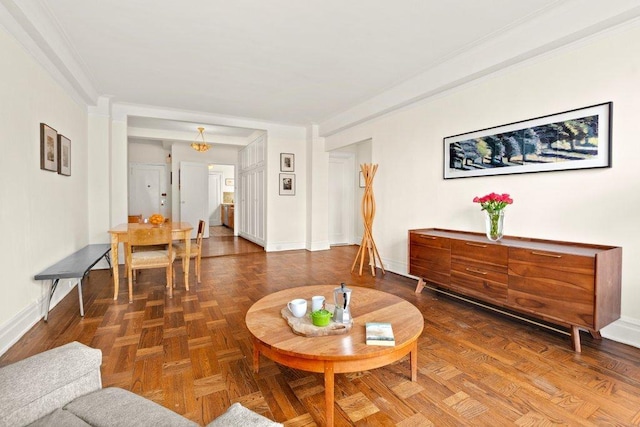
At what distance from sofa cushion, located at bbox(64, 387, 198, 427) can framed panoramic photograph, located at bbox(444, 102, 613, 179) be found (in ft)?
10.6

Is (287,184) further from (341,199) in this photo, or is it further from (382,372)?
(382,372)

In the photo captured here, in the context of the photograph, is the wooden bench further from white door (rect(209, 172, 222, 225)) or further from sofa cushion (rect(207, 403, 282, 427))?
white door (rect(209, 172, 222, 225))

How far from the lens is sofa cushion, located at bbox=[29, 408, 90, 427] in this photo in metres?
0.90

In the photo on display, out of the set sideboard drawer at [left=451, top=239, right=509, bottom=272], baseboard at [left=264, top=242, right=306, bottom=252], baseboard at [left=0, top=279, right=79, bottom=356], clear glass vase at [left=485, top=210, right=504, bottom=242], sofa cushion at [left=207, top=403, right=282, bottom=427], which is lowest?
baseboard at [left=0, top=279, right=79, bottom=356]

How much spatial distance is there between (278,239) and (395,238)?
2756 mm

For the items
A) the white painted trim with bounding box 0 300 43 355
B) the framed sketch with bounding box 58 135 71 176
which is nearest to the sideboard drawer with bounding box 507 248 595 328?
the white painted trim with bounding box 0 300 43 355

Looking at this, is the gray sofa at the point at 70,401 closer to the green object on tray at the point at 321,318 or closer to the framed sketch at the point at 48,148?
the green object on tray at the point at 321,318

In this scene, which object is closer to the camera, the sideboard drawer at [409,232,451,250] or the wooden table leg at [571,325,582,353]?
the wooden table leg at [571,325,582,353]

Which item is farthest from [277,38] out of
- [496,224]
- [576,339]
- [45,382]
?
[576,339]

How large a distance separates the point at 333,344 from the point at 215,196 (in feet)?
36.1

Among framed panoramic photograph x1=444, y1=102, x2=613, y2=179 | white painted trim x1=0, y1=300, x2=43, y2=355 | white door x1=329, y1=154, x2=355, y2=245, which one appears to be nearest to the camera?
white painted trim x1=0, y1=300, x2=43, y2=355

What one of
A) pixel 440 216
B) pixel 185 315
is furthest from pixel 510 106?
pixel 185 315

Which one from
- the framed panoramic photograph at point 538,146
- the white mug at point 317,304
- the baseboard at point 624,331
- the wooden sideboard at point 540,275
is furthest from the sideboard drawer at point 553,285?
the white mug at point 317,304

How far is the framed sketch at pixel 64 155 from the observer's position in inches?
136
